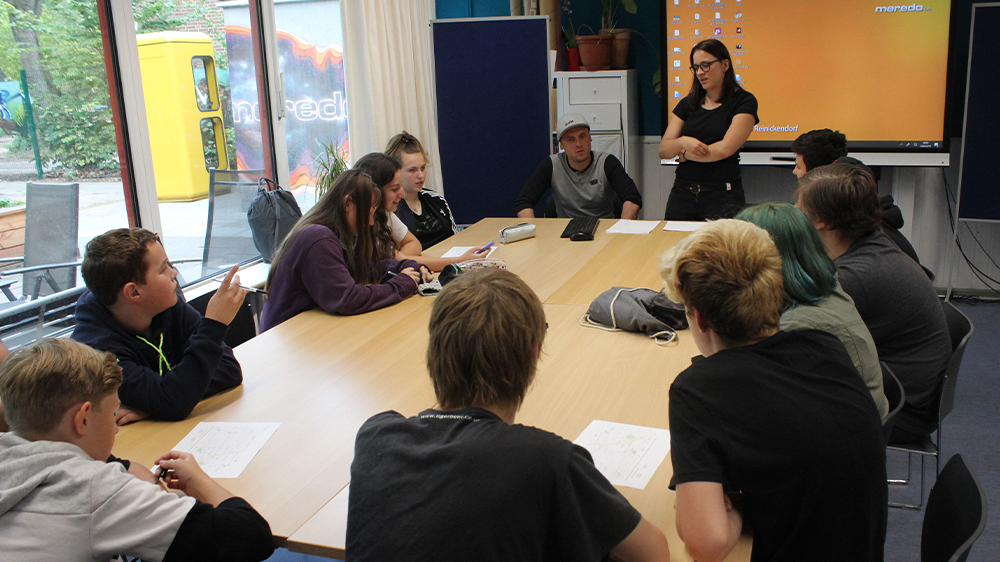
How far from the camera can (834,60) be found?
4.91 metres

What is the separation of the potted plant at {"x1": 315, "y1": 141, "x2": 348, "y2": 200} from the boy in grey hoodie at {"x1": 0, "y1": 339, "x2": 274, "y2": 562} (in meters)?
3.09

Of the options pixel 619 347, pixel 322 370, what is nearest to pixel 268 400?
pixel 322 370

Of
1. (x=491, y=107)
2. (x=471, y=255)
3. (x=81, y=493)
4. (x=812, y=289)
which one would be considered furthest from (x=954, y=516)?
(x=491, y=107)

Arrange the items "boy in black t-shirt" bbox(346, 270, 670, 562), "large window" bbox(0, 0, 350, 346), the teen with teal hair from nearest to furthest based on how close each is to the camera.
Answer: "boy in black t-shirt" bbox(346, 270, 670, 562) < the teen with teal hair < "large window" bbox(0, 0, 350, 346)

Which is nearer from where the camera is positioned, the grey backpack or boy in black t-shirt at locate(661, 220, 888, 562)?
boy in black t-shirt at locate(661, 220, 888, 562)

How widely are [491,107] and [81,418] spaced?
4.24 meters

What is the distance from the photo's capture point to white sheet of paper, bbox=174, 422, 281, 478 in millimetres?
1682

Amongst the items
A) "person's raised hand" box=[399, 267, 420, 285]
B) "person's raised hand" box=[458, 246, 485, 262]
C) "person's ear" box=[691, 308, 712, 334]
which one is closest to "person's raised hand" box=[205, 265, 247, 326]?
"person's raised hand" box=[399, 267, 420, 285]

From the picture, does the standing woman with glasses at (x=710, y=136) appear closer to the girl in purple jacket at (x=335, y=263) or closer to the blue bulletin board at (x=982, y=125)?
the blue bulletin board at (x=982, y=125)

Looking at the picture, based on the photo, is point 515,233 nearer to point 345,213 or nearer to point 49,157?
point 345,213

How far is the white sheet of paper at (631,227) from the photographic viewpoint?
3.85 m

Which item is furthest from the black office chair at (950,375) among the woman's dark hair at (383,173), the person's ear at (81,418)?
the person's ear at (81,418)

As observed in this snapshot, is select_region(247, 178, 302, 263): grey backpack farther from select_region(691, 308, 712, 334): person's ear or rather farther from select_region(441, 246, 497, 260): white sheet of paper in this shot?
select_region(691, 308, 712, 334): person's ear

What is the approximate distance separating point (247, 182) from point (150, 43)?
3.18 ft
